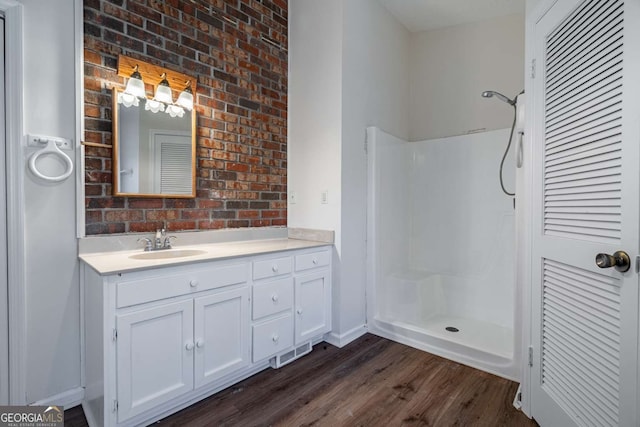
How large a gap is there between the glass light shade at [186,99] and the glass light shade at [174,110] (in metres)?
0.03

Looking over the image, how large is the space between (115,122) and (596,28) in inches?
90.9

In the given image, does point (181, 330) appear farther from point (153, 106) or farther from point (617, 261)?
point (617, 261)

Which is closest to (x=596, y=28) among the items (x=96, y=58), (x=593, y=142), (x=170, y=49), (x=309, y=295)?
(x=593, y=142)

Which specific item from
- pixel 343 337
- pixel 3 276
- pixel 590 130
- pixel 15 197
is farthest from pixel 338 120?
pixel 3 276

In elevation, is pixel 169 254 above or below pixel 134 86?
below

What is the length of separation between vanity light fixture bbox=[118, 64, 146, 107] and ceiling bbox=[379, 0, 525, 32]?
7.14 ft

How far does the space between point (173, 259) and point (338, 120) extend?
5.02ft

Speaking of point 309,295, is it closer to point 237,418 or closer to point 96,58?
point 237,418

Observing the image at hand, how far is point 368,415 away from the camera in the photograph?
1669mm

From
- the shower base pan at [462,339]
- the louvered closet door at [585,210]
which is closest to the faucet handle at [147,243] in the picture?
the shower base pan at [462,339]

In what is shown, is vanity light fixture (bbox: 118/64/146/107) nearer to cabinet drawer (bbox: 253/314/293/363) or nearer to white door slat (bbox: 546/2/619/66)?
cabinet drawer (bbox: 253/314/293/363)

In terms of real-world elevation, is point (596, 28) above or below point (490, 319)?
above

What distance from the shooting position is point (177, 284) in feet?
5.25

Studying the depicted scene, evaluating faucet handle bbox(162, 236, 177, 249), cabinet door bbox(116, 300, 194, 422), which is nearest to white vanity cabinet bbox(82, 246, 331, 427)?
cabinet door bbox(116, 300, 194, 422)
